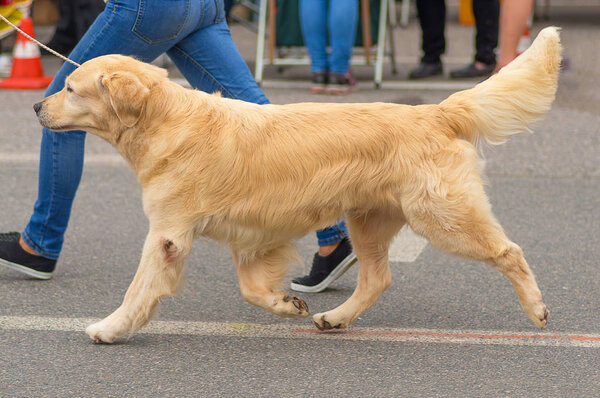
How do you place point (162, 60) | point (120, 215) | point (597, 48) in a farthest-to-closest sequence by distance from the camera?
1. point (597, 48)
2. point (162, 60)
3. point (120, 215)

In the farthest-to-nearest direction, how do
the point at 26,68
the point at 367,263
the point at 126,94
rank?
the point at 26,68, the point at 367,263, the point at 126,94

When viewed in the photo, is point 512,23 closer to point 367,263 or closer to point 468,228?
point 367,263

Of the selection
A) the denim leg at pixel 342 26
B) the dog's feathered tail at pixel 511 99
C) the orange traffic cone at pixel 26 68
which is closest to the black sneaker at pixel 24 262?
the dog's feathered tail at pixel 511 99

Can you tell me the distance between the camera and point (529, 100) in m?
3.51

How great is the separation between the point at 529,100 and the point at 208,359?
5.33 ft

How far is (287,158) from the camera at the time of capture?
3.41 meters

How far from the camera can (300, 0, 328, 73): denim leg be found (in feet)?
26.4

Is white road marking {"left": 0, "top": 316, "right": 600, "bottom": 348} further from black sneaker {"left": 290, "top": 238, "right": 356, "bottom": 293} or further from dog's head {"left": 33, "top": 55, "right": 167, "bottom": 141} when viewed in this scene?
dog's head {"left": 33, "top": 55, "right": 167, "bottom": 141}

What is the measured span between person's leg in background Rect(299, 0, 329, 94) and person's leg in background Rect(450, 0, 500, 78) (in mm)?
1418

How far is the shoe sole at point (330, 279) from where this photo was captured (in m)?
4.17

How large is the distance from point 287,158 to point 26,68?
19.6 feet

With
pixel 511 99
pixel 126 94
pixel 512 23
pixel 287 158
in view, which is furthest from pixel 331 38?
pixel 126 94

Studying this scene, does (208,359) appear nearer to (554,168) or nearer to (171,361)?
(171,361)

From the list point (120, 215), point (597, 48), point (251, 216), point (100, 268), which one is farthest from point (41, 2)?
point (251, 216)
